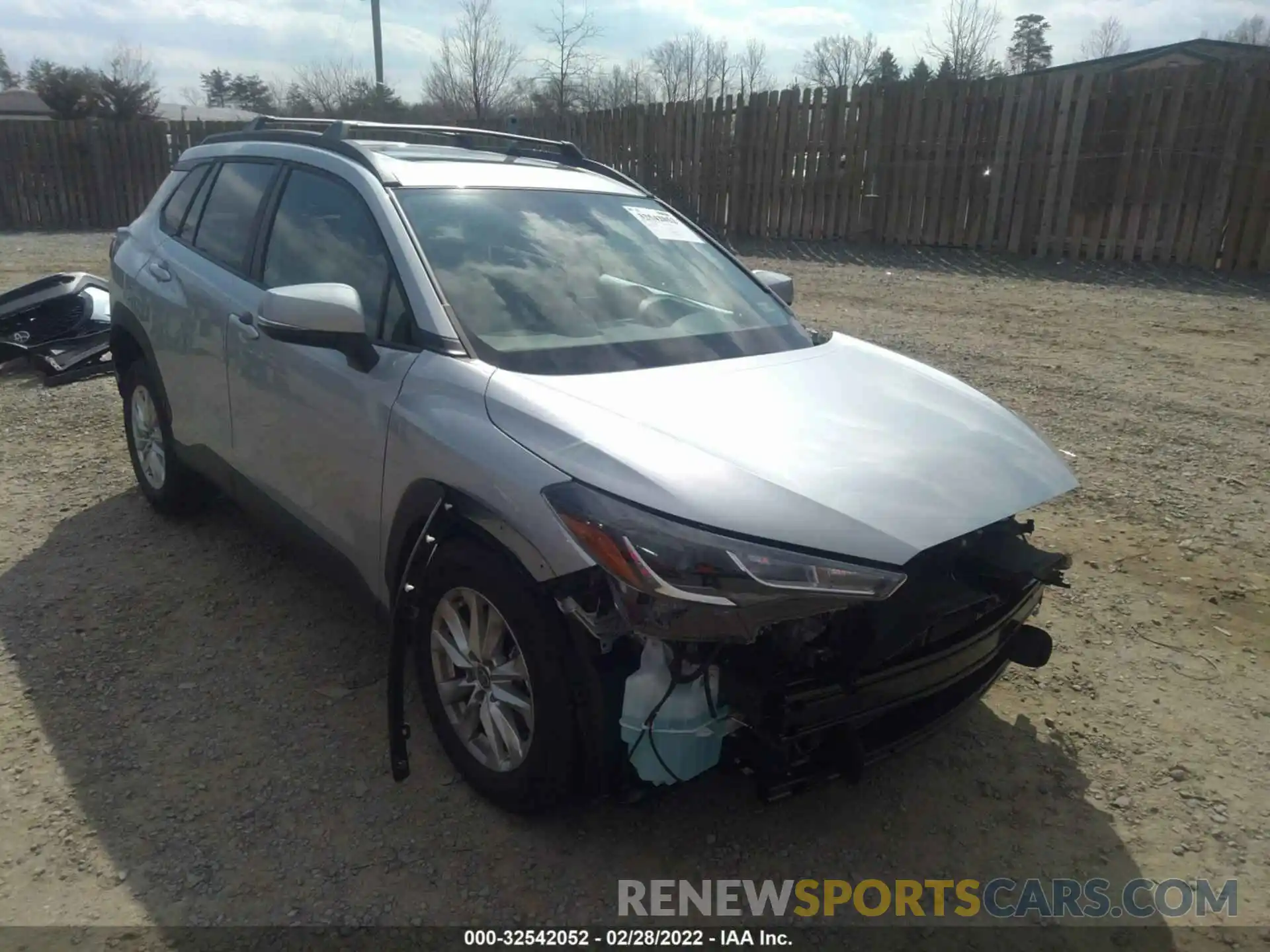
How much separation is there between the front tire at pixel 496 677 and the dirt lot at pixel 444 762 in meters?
0.18

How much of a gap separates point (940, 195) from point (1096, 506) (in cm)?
902

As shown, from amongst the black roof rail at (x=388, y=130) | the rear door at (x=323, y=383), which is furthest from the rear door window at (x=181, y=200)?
the rear door at (x=323, y=383)

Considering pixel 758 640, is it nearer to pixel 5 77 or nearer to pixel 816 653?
pixel 816 653

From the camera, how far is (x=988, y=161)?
12086 mm

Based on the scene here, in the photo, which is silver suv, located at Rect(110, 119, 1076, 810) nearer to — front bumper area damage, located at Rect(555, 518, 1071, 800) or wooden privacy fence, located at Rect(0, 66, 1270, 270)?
front bumper area damage, located at Rect(555, 518, 1071, 800)

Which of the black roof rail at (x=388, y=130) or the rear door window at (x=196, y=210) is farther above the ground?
the black roof rail at (x=388, y=130)

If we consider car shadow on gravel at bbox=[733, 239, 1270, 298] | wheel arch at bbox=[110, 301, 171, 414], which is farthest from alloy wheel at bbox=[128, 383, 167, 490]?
car shadow on gravel at bbox=[733, 239, 1270, 298]

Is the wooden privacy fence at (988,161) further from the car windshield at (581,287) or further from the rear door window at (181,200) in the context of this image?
the rear door window at (181,200)

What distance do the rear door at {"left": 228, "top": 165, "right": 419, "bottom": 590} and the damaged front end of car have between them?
0.92 m

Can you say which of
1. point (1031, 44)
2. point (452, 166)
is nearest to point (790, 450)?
point (452, 166)

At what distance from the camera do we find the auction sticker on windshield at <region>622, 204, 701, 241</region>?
364 centimetres

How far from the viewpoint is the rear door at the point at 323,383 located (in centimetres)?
283

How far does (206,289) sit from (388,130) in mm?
1006

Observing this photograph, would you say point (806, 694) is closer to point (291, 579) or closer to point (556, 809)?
point (556, 809)
